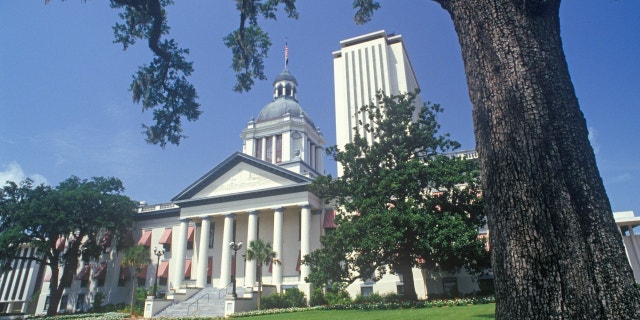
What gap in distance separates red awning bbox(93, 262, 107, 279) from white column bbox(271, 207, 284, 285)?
1921 cm

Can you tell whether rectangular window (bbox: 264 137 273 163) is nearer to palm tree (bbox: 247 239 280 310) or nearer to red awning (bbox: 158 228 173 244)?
red awning (bbox: 158 228 173 244)

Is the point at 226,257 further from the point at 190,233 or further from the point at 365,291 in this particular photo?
the point at 365,291

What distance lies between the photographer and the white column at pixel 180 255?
37.5 meters

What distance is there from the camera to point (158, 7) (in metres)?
9.27

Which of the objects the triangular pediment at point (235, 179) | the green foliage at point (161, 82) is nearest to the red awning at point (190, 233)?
the triangular pediment at point (235, 179)

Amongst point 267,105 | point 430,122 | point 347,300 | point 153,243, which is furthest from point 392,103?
point 267,105

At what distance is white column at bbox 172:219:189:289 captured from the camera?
123 ft

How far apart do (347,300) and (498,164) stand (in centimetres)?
2877

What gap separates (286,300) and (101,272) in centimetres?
2294

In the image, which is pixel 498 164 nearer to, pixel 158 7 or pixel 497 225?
pixel 497 225

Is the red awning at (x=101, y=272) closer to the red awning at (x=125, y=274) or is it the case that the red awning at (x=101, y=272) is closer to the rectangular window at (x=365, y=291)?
the red awning at (x=125, y=274)

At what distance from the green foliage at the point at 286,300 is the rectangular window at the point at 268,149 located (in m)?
25.5

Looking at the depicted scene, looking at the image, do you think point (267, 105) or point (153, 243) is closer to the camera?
point (153, 243)

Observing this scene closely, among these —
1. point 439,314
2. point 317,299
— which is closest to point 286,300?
point 317,299
